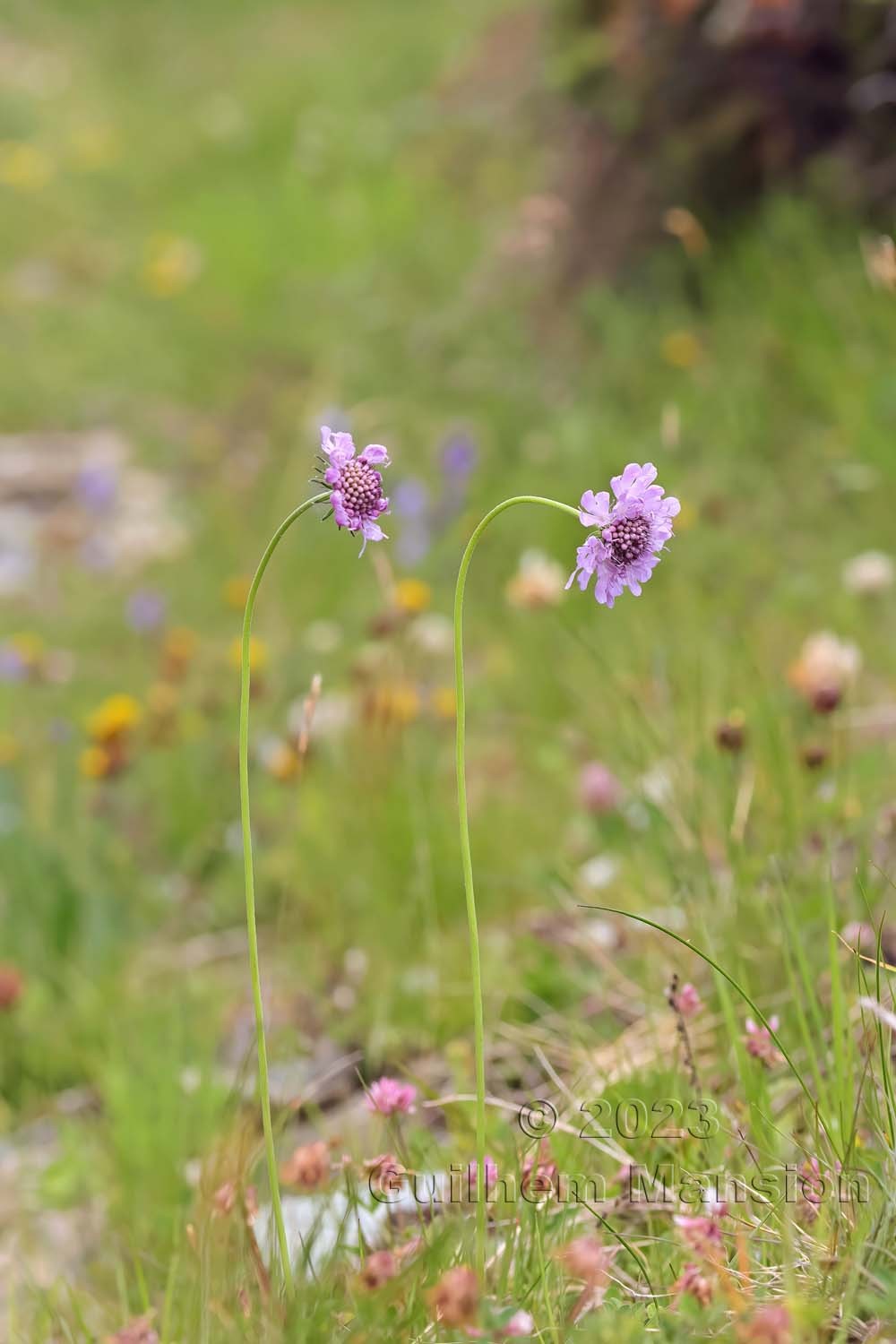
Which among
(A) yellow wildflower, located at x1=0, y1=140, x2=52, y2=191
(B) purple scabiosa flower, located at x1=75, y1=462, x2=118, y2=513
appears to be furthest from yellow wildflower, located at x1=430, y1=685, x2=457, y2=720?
(A) yellow wildflower, located at x1=0, y1=140, x2=52, y2=191

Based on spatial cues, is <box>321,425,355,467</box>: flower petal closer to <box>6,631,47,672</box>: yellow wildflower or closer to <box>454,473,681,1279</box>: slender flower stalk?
<box>454,473,681,1279</box>: slender flower stalk

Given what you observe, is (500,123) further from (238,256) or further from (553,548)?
(553,548)

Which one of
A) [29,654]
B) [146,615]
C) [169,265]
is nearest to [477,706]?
[146,615]

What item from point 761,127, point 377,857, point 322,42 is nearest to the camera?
point 377,857

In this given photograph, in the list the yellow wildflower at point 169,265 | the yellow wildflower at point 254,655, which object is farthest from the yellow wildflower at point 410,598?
the yellow wildflower at point 169,265

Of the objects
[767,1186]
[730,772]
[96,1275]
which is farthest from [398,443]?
[767,1186]

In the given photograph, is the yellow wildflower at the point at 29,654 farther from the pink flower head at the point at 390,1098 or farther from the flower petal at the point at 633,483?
the flower petal at the point at 633,483
